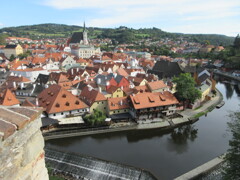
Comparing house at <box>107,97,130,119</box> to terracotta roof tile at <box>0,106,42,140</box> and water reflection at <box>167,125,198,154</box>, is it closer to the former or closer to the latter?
water reflection at <box>167,125,198,154</box>

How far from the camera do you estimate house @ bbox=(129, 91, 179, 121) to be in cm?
2436

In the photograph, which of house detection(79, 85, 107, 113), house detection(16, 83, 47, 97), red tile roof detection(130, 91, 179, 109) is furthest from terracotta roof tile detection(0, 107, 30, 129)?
house detection(16, 83, 47, 97)

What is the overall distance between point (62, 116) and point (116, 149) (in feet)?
26.8

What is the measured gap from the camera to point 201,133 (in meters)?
23.2

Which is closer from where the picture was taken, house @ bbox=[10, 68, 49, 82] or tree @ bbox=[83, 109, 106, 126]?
tree @ bbox=[83, 109, 106, 126]

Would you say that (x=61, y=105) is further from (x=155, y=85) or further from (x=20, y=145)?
(x=20, y=145)

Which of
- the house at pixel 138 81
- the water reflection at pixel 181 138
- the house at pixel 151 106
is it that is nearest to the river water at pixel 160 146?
the water reflection at pixel 181 138

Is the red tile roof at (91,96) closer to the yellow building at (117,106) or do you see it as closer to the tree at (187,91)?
the yellow building at (117,106)

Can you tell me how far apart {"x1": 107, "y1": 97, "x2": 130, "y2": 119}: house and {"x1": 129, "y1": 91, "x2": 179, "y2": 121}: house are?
0.95 m

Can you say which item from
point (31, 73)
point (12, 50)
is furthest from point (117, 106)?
point (12, 50)

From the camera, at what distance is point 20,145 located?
9.04 feet

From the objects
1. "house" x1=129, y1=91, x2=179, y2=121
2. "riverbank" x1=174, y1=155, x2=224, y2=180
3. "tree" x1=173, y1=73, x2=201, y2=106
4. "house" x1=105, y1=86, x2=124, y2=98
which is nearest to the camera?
"riverbank" x1=174, y1=155, x2=224, y2=180

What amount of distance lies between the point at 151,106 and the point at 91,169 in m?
11.6

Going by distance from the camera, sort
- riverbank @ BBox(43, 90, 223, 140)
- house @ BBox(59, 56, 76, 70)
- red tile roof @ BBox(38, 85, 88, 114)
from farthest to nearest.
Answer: house @ BBox(59, 56, 76, 70) → red tile roof @ BBox(38, 85, 88, 114) → riverbank @ BBox(43, 90, 223, 140)
